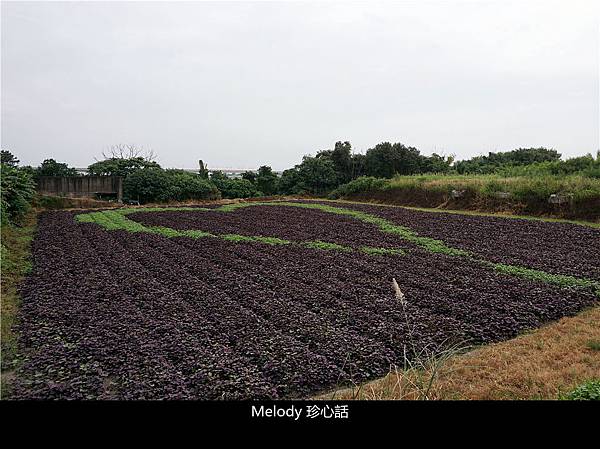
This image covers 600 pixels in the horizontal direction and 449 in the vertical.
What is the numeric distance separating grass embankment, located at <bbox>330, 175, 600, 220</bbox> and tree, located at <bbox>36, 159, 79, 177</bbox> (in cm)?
2047

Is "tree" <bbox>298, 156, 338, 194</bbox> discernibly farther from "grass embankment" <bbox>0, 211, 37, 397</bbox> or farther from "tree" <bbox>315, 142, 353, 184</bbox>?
"grass embankment" <bbox>0, 211, 37, 397</bbox>

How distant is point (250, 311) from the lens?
552cm

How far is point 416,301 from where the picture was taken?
6137mm

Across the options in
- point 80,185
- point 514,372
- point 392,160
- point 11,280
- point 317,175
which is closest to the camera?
point 514,372

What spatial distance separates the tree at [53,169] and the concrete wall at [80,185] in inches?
176

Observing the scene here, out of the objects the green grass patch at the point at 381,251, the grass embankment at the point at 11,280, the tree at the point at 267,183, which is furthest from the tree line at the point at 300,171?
the green grass patch at the point at 381,251

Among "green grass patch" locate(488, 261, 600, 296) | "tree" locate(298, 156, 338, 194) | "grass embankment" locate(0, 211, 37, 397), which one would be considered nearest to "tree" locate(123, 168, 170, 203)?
"tree" locate(298, 156, 338, 194)

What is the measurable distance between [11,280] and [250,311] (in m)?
4.22

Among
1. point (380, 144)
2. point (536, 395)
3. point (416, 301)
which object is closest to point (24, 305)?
point (416, 301)

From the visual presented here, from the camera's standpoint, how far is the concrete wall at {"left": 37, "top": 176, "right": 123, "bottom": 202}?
2484 cm

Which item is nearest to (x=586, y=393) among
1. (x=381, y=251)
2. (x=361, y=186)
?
(x=381, y=251)

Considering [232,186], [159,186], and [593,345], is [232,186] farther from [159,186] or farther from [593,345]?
[593,345]

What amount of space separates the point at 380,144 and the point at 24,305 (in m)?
31.1
